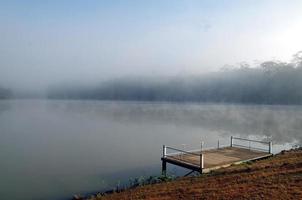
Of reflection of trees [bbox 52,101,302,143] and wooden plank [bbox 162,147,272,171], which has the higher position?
wooden plank [bbox 162,147,272,171]

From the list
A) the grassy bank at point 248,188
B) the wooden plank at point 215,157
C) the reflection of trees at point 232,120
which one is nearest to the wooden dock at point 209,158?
the wooden plank at point 215,157

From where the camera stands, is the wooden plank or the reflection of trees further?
the reflection of trees

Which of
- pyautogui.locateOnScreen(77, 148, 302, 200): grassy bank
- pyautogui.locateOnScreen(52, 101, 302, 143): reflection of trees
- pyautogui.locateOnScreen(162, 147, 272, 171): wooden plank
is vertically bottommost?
pyautogui.locateOnScreen(52, 101, 302, 143): reflection of trees

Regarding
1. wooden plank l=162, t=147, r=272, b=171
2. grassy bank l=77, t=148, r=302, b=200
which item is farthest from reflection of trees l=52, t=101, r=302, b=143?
grassy bank l=77, t=148, r=302, b=200

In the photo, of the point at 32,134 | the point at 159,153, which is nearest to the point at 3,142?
the point at 32,134

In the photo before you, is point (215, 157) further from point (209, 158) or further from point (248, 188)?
point (248, 188)

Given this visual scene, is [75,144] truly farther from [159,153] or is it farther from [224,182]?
[224,182]

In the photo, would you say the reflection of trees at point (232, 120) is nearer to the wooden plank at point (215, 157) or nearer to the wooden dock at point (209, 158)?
the wooden plank at point (215, 157)

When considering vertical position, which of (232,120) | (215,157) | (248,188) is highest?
(248,188)

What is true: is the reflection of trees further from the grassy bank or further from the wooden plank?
the grassy bank

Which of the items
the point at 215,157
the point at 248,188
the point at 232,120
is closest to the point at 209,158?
the point at 215,157

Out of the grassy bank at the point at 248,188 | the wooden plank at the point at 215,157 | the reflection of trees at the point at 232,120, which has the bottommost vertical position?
the reflection of trees at the point at 232,120

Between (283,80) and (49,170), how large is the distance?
17099cm

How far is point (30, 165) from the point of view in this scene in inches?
1062
